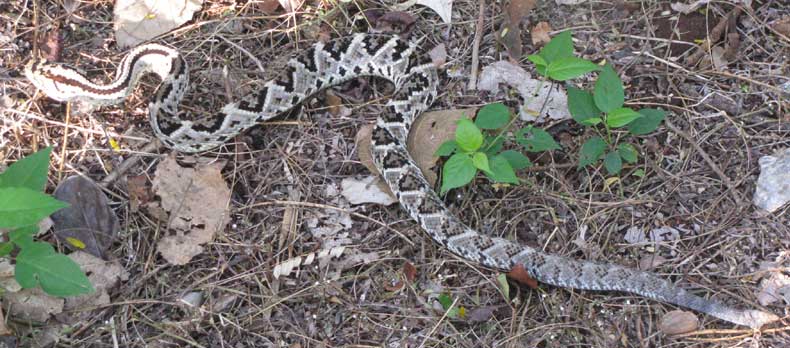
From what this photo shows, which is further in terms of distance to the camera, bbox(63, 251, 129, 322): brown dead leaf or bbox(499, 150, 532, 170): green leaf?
bbox(499, 150, 532, 170): green leaf

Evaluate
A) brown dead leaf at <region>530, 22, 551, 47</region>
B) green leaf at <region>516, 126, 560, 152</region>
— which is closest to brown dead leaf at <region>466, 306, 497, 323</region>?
green leaf at <region>516, 126, 560, 152</region>

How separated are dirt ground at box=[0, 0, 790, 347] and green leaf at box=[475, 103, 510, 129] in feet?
1.58

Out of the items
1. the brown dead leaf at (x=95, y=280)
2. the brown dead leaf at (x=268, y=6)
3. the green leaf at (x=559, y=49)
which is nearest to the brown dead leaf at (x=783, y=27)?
the green leaf at (x=559, y=49)

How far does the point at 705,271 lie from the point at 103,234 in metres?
3.94

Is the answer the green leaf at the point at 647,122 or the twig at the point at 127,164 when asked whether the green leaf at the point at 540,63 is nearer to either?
the green leaf at the point at 647,122

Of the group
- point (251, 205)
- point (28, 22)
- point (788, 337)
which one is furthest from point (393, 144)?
point (28, 22)

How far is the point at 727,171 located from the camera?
197 inches

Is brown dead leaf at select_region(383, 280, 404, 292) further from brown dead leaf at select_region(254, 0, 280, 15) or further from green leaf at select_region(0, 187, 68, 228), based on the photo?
brown dead leaf at select_region(254, 0, 280, 15)

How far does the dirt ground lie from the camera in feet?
15.0

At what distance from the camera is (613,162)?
4855mm

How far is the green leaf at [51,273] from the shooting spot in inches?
159

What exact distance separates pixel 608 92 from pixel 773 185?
121 cm

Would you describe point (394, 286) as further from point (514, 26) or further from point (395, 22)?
point (395, 22)

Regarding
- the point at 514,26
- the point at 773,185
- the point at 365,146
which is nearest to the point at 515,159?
the point at 365,146
